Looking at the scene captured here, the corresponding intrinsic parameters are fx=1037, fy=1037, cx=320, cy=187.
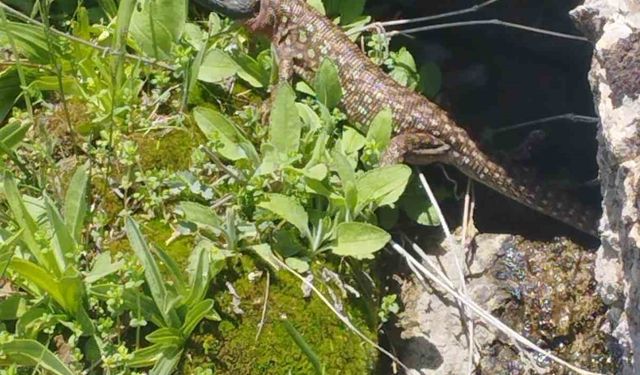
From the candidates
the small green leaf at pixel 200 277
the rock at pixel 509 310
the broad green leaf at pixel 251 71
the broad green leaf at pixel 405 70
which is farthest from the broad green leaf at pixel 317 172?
the broad green leaf at pixel 405 70

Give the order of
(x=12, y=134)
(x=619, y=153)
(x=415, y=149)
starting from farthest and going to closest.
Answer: (x=415, y=149), (x=12, y=134), (x=619, y=153)

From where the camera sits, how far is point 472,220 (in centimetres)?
442

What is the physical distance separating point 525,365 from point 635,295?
Result: 124cm

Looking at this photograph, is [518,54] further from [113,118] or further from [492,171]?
[113,118]

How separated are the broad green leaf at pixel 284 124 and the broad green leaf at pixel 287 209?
0.27 m

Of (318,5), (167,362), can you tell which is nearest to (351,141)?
(318,5)

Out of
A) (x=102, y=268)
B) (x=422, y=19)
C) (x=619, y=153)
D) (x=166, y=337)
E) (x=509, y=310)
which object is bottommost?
(x=509, y=310)

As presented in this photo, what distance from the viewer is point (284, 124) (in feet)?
13.4

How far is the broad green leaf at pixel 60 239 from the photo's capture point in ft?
11.8

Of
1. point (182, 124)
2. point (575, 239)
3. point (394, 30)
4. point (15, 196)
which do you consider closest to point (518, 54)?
point (394, 30)

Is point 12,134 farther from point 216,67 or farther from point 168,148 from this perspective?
point 216,67

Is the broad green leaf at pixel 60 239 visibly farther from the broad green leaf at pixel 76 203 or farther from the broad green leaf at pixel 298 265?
the broad green leaf at pixel 298 265

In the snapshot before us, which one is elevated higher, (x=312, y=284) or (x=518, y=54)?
(x=518, y=54)

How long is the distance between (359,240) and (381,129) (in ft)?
1.96
